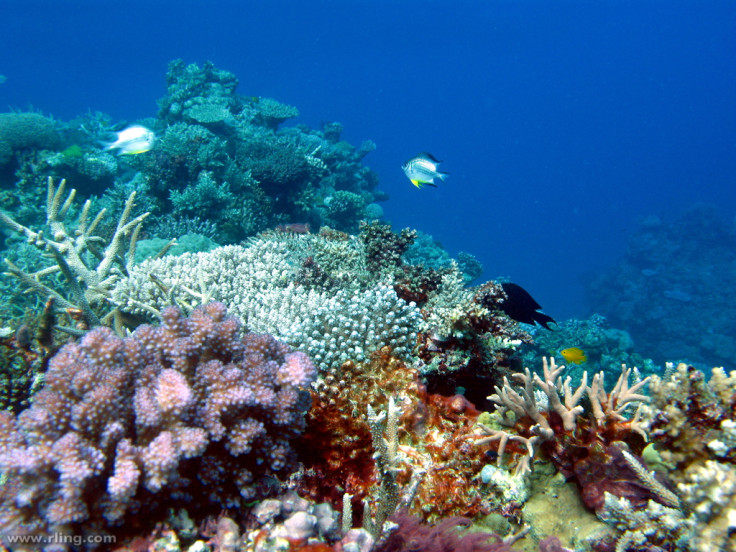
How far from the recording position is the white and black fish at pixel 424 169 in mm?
6762

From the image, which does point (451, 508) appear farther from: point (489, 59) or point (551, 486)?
point (489, 59)

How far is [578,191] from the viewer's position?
127562mm

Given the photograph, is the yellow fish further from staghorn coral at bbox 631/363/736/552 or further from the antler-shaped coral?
the antler-shaped coral

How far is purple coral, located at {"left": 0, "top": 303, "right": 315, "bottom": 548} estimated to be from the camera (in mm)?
1692

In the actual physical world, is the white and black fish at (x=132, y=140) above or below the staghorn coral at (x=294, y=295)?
above

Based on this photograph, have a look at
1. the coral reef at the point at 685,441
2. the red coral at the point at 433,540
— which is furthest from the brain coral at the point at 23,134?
the coral reef at the point at 685,441

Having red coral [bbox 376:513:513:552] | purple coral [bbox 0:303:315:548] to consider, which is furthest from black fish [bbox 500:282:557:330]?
purple coral [bbox 0:303:315:548]

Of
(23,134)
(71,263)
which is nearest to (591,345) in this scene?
(71,263)

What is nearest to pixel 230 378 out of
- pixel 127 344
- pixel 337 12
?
pixel 127 344

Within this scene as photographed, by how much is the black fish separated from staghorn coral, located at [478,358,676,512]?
1274 millimetres

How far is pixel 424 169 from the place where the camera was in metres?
6.82

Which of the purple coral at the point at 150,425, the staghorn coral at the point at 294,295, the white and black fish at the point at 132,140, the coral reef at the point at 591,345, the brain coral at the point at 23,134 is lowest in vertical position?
the purple coral at the point at 150,425

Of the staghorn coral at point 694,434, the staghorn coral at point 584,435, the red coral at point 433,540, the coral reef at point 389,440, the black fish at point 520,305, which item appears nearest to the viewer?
the staghorn coral at point 694,434

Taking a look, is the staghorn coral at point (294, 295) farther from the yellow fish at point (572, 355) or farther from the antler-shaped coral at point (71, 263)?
the yellow fish at point (572, 355)
